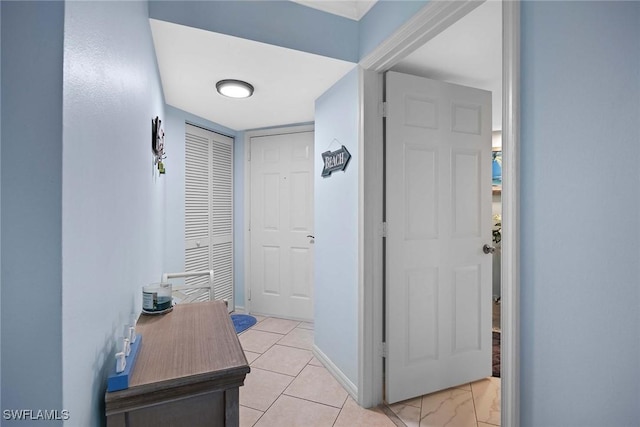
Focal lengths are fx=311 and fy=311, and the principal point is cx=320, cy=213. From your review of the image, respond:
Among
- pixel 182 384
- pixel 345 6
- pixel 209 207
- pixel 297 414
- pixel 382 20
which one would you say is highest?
pixel 345 6

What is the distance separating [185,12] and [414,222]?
176cm

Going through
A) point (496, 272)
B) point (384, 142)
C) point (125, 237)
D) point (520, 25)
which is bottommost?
point (496, 272)

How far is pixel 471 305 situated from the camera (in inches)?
84.5

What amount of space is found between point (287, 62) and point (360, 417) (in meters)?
2.26

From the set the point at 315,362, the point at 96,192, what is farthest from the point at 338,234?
the point at 96,192

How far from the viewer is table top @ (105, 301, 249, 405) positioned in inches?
35.2

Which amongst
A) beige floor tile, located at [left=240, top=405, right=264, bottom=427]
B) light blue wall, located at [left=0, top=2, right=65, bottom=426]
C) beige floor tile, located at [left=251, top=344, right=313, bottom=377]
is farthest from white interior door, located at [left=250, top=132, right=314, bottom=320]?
light blue wall, located at [left=0, top=2, right=65, bottom=426]

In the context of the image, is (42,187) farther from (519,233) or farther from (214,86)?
(214,86)

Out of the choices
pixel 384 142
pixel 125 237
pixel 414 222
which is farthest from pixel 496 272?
pixel 125 237

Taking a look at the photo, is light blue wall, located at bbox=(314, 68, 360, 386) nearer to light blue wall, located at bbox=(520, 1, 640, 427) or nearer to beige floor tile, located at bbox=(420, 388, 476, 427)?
beige floor tile, located at bbox=(420, 388, 476, 427)

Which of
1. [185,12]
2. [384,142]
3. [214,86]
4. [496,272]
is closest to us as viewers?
[185,12]

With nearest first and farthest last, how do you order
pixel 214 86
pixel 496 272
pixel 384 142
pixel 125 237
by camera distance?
pixel 125 237 → pixel 384 142 → pixel 214 86 → pixel 496 272

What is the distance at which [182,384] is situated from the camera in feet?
2.96

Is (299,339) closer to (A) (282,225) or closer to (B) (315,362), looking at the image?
(B) (315,362)
